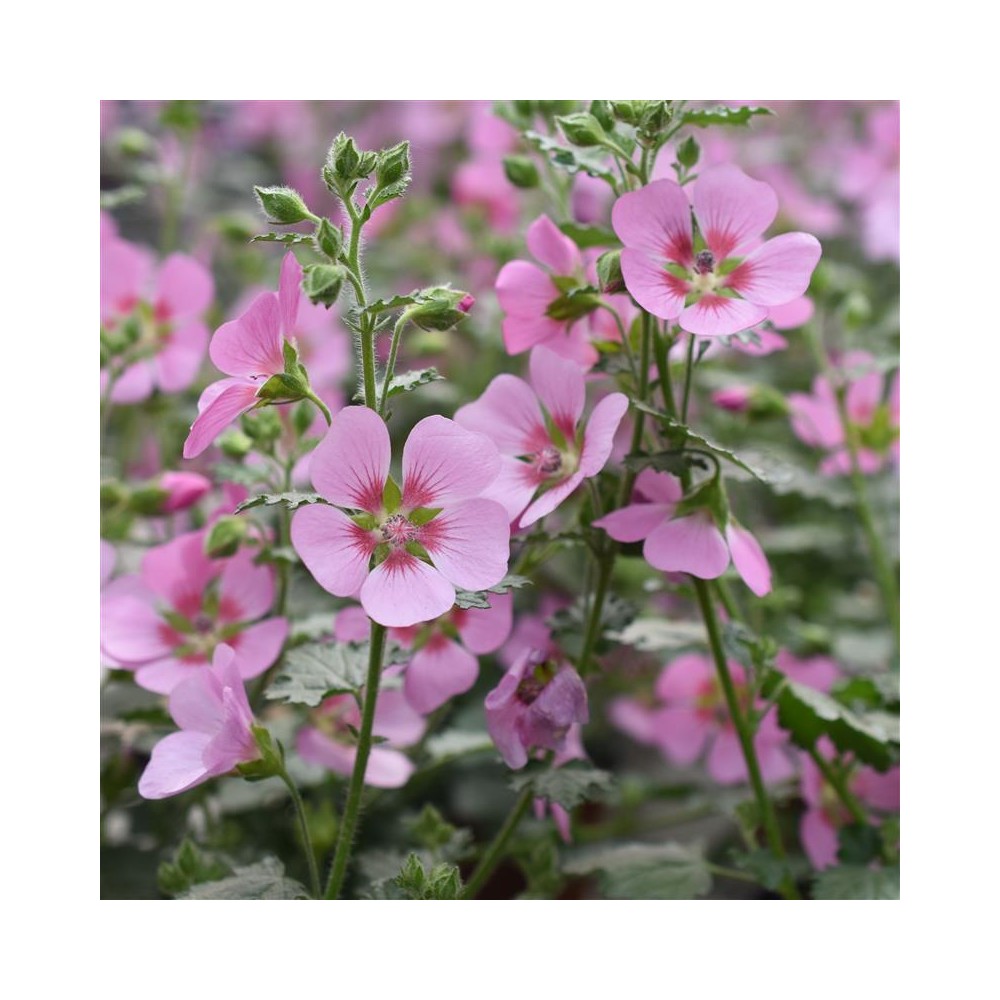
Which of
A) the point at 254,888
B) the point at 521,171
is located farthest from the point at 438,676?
the point at 521,171

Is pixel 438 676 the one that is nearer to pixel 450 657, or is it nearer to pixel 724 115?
pixel 450 657

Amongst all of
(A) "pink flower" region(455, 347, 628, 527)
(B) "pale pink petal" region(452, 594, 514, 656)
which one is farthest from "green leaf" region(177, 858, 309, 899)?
(A) "pink flower" region(455, 347, 628, 527)

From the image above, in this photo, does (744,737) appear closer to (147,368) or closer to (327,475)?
(327,475)

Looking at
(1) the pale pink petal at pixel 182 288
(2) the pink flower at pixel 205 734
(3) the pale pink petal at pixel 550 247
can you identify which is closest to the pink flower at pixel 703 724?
(3) the pale pink petal at pixel 550 247

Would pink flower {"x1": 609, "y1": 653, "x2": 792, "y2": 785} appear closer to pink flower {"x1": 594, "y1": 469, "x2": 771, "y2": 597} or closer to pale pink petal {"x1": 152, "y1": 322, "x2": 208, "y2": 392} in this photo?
pink flower {"x1": 594, "y1": 469, "x2": 771, "y2": 597}

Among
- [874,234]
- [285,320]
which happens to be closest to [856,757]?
[285,320]
